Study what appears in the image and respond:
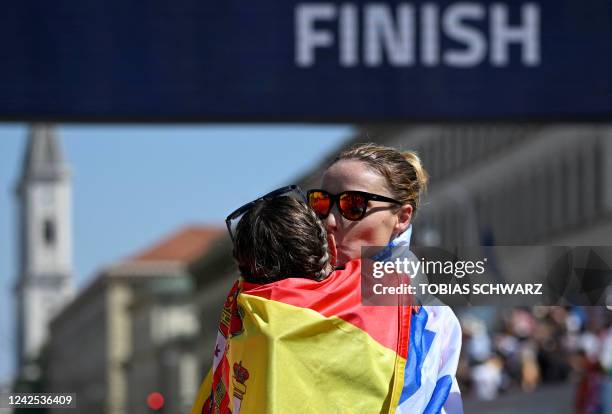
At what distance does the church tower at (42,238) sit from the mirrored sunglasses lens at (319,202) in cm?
12711

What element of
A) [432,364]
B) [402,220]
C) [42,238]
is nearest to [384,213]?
[402,220]

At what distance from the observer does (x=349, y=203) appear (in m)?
3.29

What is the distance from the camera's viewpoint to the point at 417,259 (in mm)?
3266

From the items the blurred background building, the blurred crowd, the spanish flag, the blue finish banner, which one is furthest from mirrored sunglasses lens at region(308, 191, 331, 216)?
the blurred background building

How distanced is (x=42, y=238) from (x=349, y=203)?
130266 millimetres

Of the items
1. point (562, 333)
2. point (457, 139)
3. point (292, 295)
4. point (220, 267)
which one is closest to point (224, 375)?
point (292, 295)

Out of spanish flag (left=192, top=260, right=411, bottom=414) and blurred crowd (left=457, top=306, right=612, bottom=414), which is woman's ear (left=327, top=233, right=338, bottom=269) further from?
blurred crowd (left=457, top=306, right=612, bottom=414)

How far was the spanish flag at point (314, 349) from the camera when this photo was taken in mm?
2930

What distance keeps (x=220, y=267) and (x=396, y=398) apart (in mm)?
68730

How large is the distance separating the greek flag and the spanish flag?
0.04 meters

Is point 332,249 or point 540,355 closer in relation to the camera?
point 332,249

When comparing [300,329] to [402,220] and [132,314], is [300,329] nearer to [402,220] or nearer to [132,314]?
[402,220]

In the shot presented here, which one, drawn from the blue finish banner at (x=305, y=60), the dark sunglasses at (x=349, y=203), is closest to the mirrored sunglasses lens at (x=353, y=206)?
the dark sunglasses at (x=349, y=203)

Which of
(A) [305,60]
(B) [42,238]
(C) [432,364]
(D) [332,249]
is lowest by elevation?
(B) [42,238]
